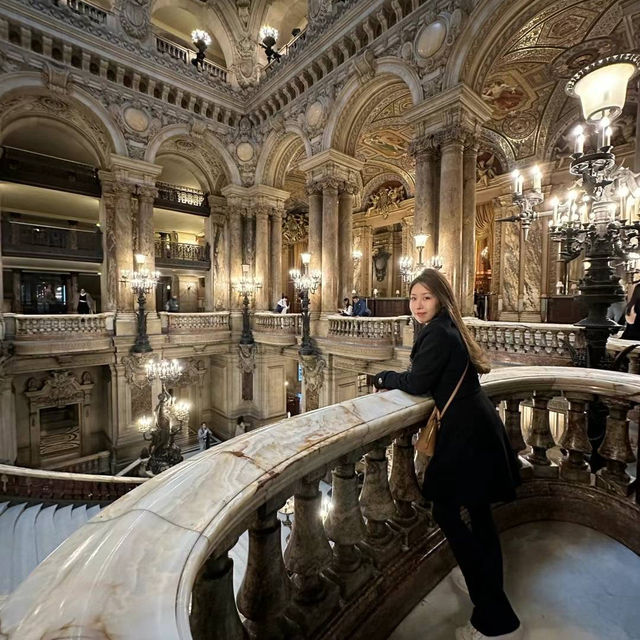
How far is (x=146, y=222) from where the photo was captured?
1177cm

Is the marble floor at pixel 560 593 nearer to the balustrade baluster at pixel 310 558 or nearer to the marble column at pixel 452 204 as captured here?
the balustrade baluster at pixel 310 558

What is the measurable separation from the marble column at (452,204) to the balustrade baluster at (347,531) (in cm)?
681

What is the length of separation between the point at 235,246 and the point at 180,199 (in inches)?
154

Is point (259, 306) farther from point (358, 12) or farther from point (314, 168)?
point (358, 12)

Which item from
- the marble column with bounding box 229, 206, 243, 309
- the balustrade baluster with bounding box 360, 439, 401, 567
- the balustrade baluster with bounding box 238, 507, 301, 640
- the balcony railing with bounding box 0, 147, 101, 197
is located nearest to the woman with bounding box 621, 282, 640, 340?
the balustrade baluster with bounding box 360, 439, 401, 567

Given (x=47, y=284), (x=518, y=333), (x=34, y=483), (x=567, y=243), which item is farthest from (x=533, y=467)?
(x=47, y=284)

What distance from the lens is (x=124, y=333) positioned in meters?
11.1

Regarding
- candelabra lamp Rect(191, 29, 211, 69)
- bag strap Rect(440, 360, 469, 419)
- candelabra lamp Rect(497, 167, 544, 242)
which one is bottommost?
bag strap Rect(440, 360, 469, 419)

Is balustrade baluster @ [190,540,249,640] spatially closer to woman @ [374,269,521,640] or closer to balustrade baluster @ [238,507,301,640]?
balustrade baluster @ [238,507,301,640]

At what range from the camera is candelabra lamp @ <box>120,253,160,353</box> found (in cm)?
1075

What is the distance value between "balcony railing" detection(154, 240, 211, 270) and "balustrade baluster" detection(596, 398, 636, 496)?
13.7 metres

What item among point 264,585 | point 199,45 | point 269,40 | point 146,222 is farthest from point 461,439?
point 199,45

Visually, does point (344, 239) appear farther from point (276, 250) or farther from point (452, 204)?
point (276, 250)

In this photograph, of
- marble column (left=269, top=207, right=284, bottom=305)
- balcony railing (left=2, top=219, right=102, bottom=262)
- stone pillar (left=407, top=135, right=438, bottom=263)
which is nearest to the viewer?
stone pillar (left=407, top=135, right=438, bottom=263)
